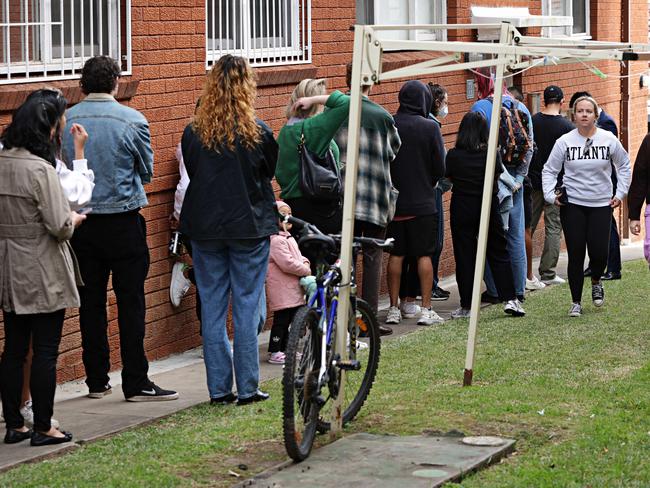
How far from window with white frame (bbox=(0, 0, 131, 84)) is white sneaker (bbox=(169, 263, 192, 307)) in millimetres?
1513

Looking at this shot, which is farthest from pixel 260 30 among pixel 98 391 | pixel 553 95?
pixel 98 391

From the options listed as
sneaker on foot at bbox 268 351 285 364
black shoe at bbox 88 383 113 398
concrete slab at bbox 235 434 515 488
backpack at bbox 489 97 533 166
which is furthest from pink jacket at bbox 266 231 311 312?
backpack at bbox 489 97 533 166

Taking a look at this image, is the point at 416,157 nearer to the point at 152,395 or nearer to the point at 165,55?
the point at 165,55

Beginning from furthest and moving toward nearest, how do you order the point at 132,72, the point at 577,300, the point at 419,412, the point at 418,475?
the point at 577,300 < the point at 132,72 < the point at 419,412 < the point at 418,475

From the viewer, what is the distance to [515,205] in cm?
1241

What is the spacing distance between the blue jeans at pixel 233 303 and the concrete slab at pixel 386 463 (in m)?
1.26

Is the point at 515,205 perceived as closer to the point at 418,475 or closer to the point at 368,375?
the point at 368,375

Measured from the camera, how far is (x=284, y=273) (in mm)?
9766

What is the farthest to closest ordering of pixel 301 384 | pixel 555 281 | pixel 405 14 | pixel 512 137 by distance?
1. pixel 405 14
2. pixel 555 281
3. pixel 512 137
4. pixel 301 384

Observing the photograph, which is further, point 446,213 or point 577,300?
point 446,213

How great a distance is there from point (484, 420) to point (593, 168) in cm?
458

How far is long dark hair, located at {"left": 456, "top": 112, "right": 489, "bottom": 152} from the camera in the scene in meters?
11.6

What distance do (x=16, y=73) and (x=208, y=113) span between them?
4.92 feet

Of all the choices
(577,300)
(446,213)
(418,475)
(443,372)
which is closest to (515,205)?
(577,300)
